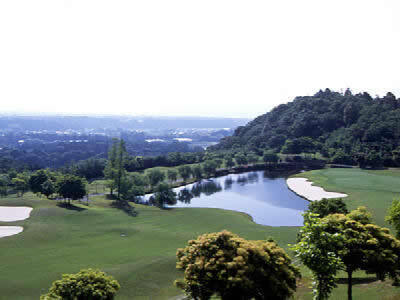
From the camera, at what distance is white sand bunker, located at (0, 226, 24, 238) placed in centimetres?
3977

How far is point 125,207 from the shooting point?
59500 mm

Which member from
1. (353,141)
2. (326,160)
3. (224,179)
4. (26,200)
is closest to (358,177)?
(326,160)

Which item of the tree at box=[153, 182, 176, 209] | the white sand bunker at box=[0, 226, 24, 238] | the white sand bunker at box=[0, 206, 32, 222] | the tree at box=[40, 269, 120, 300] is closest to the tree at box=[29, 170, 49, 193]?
the white sand bunker at box=[0, 206, 32, 222]

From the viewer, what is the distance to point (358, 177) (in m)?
90.4

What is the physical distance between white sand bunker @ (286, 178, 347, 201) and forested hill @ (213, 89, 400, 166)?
33.6 m

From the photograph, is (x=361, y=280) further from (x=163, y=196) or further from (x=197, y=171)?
(x=197, y=171)

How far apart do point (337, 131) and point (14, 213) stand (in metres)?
139

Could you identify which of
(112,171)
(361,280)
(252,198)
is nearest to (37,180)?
(112,171)

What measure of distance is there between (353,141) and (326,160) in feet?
65.6

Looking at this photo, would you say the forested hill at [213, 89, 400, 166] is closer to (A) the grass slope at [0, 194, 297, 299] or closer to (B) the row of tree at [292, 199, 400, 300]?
(A) the grass slope at [0, 194, 297, 299]

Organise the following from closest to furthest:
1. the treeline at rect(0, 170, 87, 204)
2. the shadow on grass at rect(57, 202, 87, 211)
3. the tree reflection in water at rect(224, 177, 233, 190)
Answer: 1. the shadow on grass at rect(57, 202, 87, 211)
2. the treeline at rect(0, 170, 87, 204)
3. the tree reflection in water at rect(224, 177, 233, 190)

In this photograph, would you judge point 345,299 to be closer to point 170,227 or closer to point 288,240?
point 288,240

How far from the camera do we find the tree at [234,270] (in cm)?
1546

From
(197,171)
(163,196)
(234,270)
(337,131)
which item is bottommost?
(197,171)
